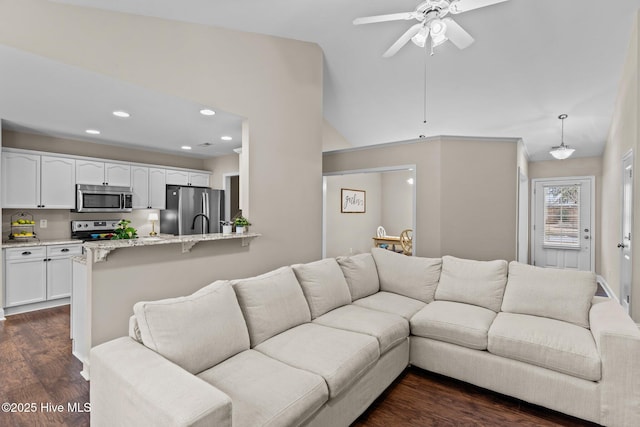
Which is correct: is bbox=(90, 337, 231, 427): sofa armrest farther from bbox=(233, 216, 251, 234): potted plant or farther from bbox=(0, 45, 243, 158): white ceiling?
bbox=(0, 45, 243, 158): white ceiling

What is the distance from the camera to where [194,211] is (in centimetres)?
516

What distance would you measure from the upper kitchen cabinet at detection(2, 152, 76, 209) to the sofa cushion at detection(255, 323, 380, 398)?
438cm

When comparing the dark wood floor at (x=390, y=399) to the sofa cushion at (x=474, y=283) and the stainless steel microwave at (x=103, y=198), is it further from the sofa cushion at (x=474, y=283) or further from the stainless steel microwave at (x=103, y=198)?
the stainless steel microwave at (x=103, y=198)

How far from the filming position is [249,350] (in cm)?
208

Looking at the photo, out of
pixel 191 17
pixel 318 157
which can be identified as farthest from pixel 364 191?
pixel 191 17

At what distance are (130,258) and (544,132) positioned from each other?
649 cm

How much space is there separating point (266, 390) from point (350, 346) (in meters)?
0.69

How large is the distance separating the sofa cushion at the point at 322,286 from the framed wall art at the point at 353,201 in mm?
4114

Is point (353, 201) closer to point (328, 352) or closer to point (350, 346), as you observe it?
point (350, 346)

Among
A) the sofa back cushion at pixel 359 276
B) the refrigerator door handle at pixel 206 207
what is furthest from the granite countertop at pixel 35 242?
the sofa back cushion at pixel 359 276

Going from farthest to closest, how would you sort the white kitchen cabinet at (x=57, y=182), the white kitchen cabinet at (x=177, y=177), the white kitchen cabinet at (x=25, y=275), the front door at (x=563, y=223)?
the front door at (x=563, y=223)
the white kitchen cabinet at (x=177, y=177)
the white kitchen cabinet at (x=57, y=182)
the white kitchen cabinet at (x=25, y=275)

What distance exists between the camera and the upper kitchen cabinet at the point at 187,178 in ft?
19.7

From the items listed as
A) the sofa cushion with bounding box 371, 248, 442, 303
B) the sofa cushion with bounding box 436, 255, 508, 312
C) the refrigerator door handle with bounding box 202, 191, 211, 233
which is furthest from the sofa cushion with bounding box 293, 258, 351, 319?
the refrigerator door handle with bounding box 202, 191, 211, 233

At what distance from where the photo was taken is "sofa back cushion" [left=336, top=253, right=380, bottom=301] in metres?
3.25
